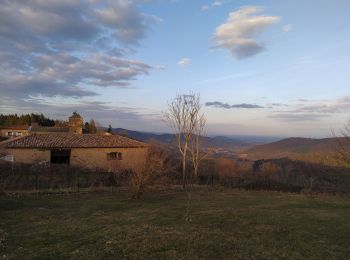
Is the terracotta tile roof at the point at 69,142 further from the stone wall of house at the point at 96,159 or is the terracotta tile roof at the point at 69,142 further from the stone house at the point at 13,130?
the stone house at the point at 13,130

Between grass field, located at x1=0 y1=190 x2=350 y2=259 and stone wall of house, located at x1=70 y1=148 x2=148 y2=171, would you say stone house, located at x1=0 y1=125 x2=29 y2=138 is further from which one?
grass field, located at x1=0 y1=190 x2=350 y2=259

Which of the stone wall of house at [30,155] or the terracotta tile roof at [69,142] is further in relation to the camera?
the terracotta tile roof at [69,142]

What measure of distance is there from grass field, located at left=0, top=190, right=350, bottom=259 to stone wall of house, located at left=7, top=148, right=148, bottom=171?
22777 millimetres

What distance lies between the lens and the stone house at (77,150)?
37.2 metres

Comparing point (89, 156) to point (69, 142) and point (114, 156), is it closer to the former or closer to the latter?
point (69, 142)

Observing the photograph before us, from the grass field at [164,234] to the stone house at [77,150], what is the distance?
2294 centimetres

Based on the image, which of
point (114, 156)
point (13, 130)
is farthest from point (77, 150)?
point (13, 130)

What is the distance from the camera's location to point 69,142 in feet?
132

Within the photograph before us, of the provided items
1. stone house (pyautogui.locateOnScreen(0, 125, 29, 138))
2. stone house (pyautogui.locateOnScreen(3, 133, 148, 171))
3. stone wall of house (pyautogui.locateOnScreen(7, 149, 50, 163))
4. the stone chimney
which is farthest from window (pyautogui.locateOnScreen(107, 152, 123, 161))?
stone house (pyautogui.locateOnScreen(0, 125, 29, 138))

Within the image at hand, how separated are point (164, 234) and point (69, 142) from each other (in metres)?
32.8

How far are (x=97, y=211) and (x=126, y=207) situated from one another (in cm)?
168

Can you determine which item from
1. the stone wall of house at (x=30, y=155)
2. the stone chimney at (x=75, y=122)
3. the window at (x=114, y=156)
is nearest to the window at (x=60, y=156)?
the stone wall of house at (x=30, y=155)

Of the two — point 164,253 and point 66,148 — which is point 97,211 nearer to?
point 164,253

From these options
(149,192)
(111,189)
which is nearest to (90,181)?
(111,189)
